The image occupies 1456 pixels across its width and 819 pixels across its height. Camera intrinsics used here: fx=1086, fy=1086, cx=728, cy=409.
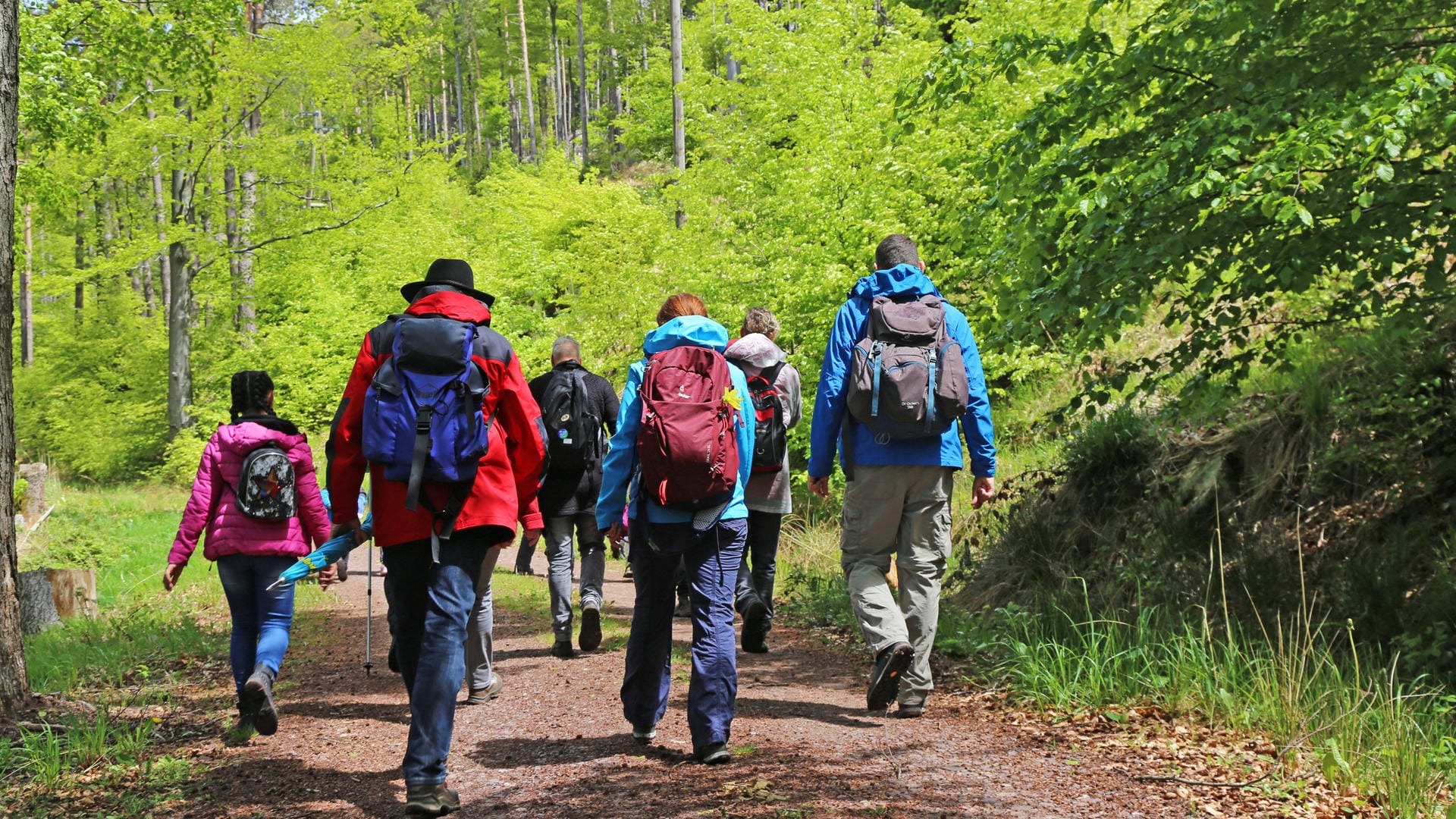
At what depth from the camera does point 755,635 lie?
710cm

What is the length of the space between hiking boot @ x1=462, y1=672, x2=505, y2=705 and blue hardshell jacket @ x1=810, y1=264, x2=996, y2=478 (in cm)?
212

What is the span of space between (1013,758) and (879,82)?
11827 mm

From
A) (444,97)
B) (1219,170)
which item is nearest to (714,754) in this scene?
(1219,170)

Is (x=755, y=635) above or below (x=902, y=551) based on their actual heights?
below

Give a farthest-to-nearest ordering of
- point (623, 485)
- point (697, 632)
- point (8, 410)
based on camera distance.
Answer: point (8, 410) < point (623, 485) < point (697, 632)

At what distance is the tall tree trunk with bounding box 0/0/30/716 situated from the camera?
546 centimetres

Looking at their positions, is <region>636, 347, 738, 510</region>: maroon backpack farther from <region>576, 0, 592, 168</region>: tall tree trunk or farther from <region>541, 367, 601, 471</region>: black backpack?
<region>576, 0, 592, 168</region>: tall tree trunk

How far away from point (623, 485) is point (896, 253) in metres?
1.80

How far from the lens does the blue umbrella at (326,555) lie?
15.1 feet

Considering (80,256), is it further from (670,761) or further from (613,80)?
(670,761)

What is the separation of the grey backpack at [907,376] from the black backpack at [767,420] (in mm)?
1723

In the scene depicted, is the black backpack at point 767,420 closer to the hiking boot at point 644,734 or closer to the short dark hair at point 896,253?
the short dark hair at point 896,253

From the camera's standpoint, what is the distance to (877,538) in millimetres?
5195

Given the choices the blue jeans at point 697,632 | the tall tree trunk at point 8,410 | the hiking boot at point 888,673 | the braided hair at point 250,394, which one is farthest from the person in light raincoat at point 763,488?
the tall tree trunk at point 8,410
